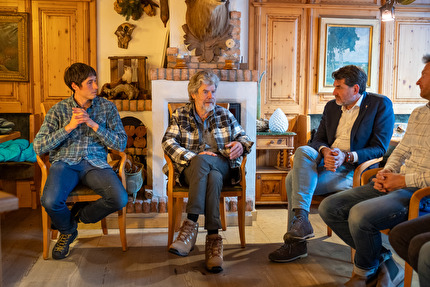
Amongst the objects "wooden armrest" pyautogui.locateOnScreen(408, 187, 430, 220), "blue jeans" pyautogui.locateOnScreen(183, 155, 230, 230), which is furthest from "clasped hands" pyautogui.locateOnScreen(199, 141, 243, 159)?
"wooden armrest" pyautogui.locateOnScreen(408, 187, 430, 220)

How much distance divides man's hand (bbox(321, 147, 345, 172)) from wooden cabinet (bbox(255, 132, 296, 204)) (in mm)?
1481

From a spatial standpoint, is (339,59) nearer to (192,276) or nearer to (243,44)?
(243,44)

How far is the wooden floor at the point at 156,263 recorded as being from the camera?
255 centimetres

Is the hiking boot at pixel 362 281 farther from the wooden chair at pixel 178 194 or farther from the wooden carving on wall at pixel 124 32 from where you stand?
the wooden carving on wall at pixel 124 32

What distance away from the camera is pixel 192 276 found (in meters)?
2.62

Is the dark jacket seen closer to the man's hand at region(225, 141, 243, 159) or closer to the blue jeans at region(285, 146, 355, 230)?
the blue jeans at region(285, 146, 355, 230)

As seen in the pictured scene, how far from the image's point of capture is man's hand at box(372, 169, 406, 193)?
7.55 ft

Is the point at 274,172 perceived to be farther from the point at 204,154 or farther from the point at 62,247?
the point at 62,247

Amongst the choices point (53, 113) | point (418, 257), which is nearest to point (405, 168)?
point (418, 257)

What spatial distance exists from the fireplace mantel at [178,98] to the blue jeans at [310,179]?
100 cm

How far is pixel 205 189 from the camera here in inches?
111

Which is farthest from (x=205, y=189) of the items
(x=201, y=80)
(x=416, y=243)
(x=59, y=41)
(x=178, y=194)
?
(x=59, y=41)

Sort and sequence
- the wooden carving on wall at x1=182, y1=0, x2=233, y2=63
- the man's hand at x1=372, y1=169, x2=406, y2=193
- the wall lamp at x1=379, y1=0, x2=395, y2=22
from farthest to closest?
1. the wall lamp at x1=379, y1=0, x2=395, y2=22
2. the wooden carving on wall at x1=182, y1=0, x2=233, y2=63
3. the man's hand at x1=372, y1=169, x2=406, y2=193

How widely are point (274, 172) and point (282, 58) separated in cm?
146
